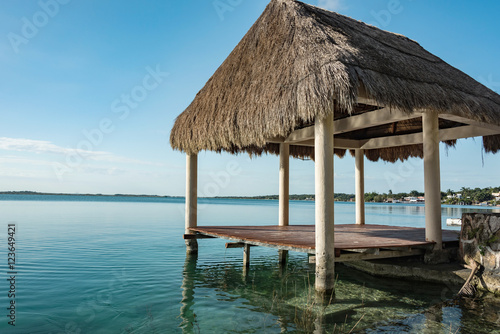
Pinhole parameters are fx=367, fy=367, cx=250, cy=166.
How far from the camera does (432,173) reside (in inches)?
235

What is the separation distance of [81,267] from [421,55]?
8.66 m

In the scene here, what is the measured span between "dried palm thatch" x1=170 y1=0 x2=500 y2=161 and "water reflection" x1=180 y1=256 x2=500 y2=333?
2.44 meters

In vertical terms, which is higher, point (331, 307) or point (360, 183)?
point (360, 183)

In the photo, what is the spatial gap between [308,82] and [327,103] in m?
0.43

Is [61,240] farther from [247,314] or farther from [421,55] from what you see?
[421,55]

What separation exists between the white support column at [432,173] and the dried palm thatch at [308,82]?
417 millimetres

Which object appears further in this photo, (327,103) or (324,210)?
(324,210)

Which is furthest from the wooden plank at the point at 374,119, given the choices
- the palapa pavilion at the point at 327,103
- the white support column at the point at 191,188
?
the white support column at the point at 191,188

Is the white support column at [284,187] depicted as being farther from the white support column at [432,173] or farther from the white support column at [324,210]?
the white support column at [324,210]

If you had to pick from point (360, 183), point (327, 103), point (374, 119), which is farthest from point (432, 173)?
point (360, 183)

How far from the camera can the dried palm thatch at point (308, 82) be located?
4.82m

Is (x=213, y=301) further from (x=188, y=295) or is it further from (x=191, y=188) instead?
(x=191, y=188)

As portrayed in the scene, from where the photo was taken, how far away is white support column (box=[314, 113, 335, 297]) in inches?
188

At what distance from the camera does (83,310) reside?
201 inches
